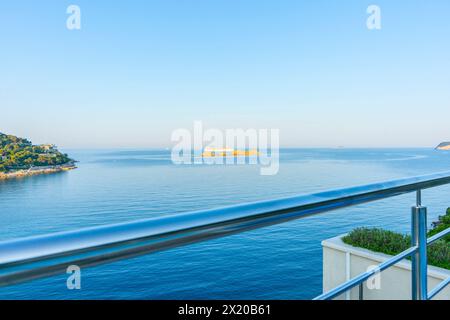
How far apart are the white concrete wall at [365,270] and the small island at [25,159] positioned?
184ft

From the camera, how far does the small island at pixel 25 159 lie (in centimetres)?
5050

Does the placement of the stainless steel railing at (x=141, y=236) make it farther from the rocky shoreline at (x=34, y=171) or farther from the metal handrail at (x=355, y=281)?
the rocky shoreline at (x=34, y=171)

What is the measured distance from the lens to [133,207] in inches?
1286

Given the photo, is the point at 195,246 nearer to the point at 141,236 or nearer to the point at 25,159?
the point at 141,236

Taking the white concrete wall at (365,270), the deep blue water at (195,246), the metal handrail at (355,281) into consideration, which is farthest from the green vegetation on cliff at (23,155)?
the metal handrail at (355,281)

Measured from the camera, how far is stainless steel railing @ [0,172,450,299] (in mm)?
400

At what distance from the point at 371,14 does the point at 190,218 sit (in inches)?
212

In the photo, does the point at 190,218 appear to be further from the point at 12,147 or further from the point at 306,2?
the point at 12,147

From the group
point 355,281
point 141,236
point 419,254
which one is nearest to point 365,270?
point 419,254

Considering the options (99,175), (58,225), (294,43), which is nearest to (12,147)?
(99,175)

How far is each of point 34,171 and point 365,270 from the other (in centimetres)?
6328

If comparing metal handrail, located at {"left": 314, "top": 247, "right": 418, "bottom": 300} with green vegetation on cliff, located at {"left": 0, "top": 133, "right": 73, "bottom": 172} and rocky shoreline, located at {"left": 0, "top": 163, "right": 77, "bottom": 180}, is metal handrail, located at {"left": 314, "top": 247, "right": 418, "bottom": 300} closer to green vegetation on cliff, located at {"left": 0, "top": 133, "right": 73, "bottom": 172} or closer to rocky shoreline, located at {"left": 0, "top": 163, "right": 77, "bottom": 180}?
green vegetation on cliff, located at {"left": 0, "top": 133, "right": 73, "bottom": 172}

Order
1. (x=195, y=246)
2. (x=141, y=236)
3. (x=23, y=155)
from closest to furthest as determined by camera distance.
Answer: (x=141, y=236) < (x=195, y=246) < (x=23, y=155)

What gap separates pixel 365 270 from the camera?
15.0ft
